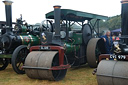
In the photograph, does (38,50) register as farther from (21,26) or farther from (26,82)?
(21,26)

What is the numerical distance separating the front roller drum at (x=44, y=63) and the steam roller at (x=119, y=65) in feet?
4.36

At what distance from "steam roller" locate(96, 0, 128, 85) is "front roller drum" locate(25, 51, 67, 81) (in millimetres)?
1328

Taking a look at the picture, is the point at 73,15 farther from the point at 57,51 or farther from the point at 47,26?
the point at 57,51

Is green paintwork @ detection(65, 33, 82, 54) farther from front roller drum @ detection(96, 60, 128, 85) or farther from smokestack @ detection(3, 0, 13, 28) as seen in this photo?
front roller drum @ detection(96, 60, 128, 85)

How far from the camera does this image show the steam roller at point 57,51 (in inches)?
182

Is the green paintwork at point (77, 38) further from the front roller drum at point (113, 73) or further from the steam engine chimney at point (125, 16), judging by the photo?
the steam engine chimney at point (125, 16)

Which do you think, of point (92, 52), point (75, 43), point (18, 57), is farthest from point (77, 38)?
point (18, 57)

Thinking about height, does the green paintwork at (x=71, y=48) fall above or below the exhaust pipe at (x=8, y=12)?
below

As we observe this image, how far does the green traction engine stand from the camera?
5.99 m

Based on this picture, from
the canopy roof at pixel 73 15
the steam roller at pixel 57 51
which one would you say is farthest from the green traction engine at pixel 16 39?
the canopy roof at pixel 73 15

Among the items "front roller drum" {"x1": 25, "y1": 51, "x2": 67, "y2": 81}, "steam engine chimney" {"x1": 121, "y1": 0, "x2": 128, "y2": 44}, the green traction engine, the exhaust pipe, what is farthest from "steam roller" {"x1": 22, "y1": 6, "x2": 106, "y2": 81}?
"steam engine chimney" {"x1": 121, "y1": 0, "x2": 128, "y2": 44}

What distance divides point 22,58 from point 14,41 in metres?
0.67

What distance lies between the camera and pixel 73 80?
193 inches

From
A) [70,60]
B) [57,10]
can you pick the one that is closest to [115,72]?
[57,10]
